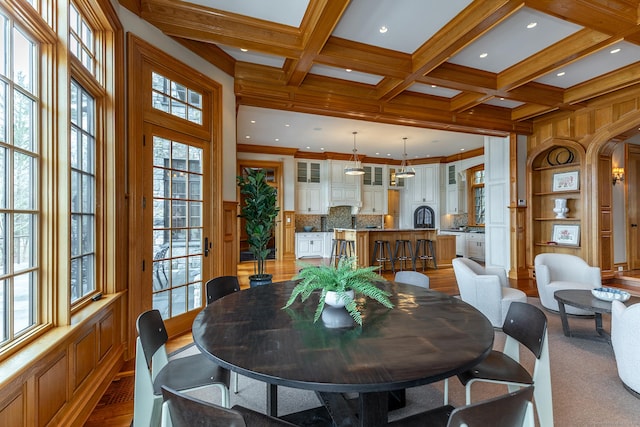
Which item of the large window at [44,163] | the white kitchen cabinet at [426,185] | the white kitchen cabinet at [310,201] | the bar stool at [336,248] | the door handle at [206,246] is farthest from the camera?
the white kitchen cabinet at [426,185]

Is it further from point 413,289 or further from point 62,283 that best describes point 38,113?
point 413,289

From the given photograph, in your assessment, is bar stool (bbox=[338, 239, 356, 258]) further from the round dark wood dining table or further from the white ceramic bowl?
the round dark wood dining table

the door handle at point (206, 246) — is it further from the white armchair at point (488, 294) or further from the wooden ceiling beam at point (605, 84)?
the wooden ceiling beam at point (605, 84)

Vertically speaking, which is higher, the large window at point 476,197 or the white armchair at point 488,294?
the large window at point 476,197

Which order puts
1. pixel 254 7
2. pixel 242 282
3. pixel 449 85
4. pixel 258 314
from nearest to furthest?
1. pixel 258 314
2. pixel 254 7
3. pixel 449 85
4. pixel 242 282

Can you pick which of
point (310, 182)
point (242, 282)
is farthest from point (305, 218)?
point (242, 282)

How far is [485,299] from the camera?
145 inches

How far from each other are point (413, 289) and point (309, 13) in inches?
106

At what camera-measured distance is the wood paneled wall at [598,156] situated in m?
5.25

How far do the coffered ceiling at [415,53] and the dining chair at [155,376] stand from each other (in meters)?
2.76

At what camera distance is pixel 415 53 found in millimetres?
3930

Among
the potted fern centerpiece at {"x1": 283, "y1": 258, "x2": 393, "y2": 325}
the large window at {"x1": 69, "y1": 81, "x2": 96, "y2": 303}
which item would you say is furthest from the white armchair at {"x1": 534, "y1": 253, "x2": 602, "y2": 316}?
the large window at {"x1": 69, "y1": 81, "x2": 96, "y2": 303}

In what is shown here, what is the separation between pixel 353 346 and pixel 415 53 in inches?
147

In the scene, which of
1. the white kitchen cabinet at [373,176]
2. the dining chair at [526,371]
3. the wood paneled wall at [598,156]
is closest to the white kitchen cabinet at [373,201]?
the white kitchen cabinet at [373,176]
